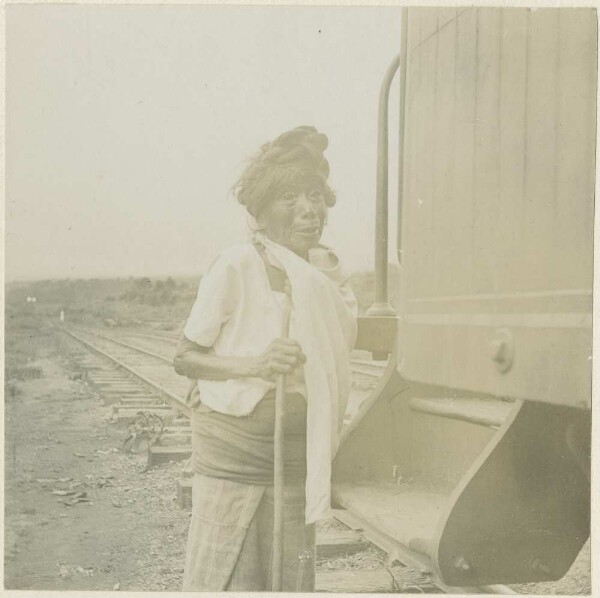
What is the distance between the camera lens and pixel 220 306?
258 cm

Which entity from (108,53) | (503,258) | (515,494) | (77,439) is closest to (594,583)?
(515,494)

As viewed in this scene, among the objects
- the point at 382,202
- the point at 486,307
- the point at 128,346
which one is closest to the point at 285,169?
the point at 382,202

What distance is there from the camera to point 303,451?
8.45 ft

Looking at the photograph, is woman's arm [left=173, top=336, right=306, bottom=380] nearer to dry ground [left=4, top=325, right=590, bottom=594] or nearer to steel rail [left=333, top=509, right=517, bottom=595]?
dry ground [left=4, top=325, right=590, bottom=594]

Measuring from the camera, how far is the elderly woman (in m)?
2.55

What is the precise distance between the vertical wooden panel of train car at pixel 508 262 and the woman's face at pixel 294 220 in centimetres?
35

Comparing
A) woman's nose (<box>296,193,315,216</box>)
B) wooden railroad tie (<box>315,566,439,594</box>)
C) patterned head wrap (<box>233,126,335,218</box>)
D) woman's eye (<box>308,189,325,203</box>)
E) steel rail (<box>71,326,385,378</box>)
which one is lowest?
wooden railroad tie (<box>315,566,439,594</box>)

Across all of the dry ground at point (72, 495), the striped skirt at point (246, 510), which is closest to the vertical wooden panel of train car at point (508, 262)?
the striped skirt at point (246, 510)

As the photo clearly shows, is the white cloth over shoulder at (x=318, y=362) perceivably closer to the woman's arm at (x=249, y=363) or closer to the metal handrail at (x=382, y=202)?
the woman's arm at (x=249, y=363)

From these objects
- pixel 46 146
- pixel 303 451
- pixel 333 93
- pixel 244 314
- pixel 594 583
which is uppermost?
pixel 333 93

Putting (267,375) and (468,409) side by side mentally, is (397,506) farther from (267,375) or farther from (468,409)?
(267,375)

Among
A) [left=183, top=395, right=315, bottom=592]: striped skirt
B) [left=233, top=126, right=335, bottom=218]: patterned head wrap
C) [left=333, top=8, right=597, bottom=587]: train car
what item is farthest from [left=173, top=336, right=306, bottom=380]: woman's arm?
[left=233, top=126, right=335, bottom=218]: patterned head wrap

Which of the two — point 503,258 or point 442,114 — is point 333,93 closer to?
point 442,114

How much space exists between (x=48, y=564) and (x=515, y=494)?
1680mm
